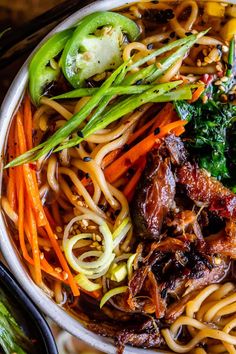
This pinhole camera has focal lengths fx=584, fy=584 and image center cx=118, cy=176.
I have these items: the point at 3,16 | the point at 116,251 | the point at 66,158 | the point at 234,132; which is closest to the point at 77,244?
the point at 116,251

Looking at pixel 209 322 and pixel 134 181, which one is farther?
pixel 209 322

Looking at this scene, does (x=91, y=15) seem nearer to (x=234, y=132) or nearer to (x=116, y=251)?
(x=234, y=132)

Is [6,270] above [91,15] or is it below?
below

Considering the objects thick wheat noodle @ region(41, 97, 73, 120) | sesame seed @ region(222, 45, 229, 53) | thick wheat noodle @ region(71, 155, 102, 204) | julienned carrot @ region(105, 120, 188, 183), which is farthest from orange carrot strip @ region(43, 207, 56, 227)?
sesame seed @ region(222, 45, 229, 53)

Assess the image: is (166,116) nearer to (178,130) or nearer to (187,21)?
(178,130)

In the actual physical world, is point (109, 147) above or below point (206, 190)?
above

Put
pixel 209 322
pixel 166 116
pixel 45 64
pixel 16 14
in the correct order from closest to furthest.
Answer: pixel 45 64 → pixel 166 116 → pixel 209 322 → pixel 16 14

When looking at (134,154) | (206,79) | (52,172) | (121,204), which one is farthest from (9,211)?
(206,79)
